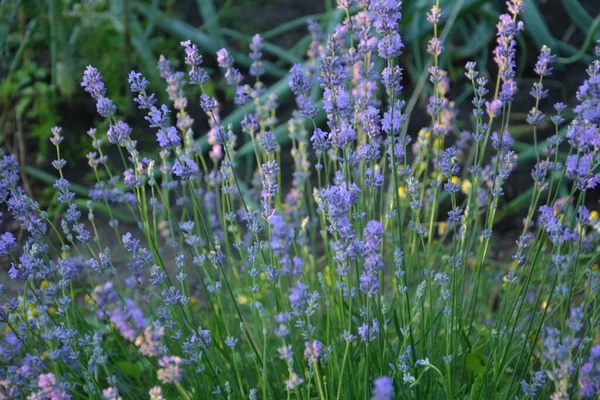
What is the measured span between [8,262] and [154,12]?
1.47 metres

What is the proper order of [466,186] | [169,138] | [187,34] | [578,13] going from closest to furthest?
[169,138] → [466,186] → [578,13] → [187,34]

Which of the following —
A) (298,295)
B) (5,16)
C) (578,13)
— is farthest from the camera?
(5,16)

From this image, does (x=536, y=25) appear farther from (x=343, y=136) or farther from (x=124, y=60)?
(x=343, y=136)

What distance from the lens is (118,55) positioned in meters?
3.70

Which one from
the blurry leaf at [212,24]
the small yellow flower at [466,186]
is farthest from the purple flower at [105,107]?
the blurry leaf at [212,24]

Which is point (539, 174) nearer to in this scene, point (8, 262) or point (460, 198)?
point (460, 198)

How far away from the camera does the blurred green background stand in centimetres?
338

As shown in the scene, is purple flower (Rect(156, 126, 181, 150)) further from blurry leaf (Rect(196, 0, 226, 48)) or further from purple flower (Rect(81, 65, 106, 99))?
blurry leaf (Rect(196, 0, 226, 48))

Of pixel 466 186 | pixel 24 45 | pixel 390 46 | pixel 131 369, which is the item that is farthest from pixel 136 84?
pixel 24 45

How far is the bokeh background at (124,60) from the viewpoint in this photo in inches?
133

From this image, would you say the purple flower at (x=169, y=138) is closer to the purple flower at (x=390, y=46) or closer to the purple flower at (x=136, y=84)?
the purple flower at (x=136, y=84)

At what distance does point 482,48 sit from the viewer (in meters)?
3.90

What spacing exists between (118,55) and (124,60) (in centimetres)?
5

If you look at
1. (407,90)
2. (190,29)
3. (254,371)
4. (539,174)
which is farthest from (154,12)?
(539,174)
